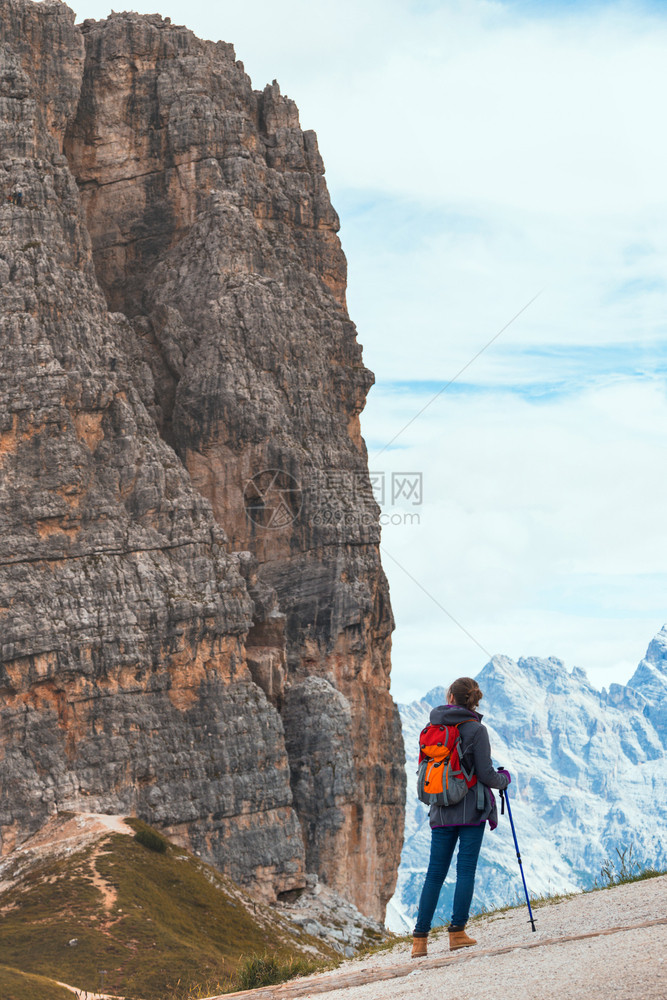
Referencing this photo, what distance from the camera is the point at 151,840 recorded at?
214 ft

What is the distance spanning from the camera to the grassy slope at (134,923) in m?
50.5

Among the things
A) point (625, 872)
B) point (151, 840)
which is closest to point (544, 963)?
point (625, 872)

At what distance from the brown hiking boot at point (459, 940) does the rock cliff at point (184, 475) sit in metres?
49.0

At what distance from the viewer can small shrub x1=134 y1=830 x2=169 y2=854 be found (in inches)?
2557

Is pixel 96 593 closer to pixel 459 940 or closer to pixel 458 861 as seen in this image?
pixel 459 940

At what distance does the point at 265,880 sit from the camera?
73.4m

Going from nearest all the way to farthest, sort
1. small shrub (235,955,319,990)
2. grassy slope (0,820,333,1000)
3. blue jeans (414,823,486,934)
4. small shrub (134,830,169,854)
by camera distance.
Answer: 1. blue jeans (414,823,486,934)
2. small shrub (235,955,319,990)
3. grassy slope (0,820,333,1000)
4. small shrub (134,830,169,854)

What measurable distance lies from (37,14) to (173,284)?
1917cm

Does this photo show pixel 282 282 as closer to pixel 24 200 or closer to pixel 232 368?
pixel 232 368

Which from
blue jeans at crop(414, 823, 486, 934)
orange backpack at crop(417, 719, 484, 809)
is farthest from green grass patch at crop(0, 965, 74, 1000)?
orange backpack at crop(417, 719, 484, 809)

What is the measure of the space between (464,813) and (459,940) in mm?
2508
